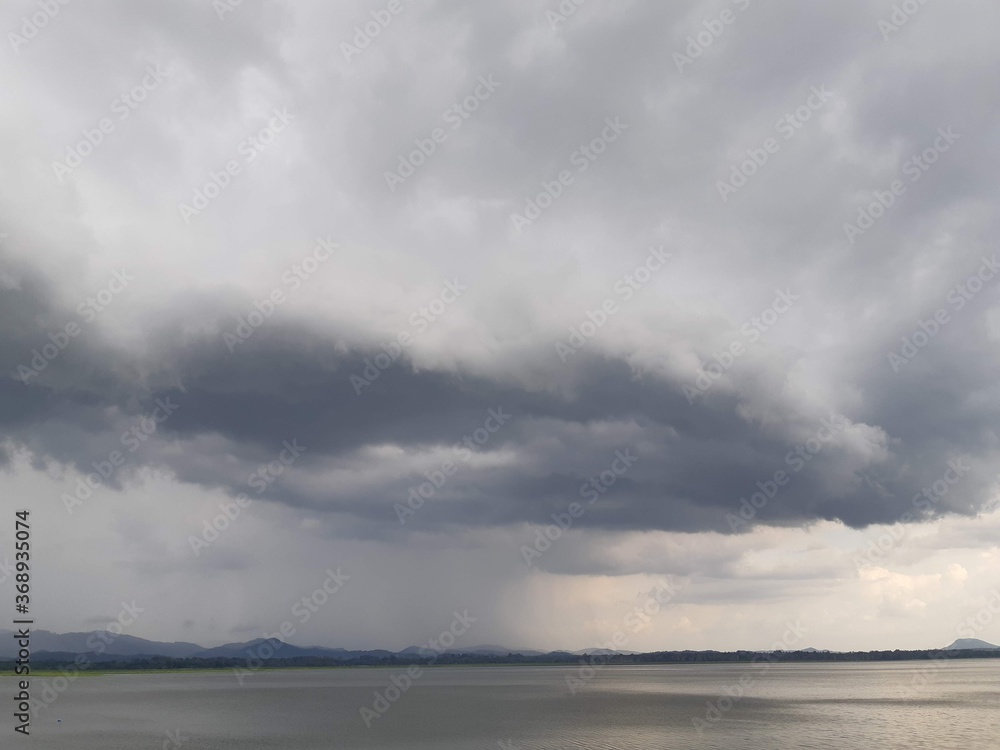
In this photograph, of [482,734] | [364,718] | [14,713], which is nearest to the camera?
[482,734]

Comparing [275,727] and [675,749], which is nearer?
[675,749]

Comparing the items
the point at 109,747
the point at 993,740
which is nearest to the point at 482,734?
the point at 109,747

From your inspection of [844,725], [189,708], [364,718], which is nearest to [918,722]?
[844,725]

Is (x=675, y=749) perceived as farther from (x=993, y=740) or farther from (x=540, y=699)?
(x=540, y=699)

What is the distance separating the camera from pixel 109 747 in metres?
79.2

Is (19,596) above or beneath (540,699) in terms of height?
above

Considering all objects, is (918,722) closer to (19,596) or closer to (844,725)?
(844,725)

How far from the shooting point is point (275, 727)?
9975 centimetres

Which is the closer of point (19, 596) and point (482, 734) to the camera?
point (19, 596)

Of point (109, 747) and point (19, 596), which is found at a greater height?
point (19, 596)

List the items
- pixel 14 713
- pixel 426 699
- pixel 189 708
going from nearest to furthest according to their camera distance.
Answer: pixel 14 713
pixel 189 708
pixel 426 699

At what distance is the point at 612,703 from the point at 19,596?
355 ft

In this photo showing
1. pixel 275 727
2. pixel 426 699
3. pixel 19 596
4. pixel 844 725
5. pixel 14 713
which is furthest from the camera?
pixel 426 699

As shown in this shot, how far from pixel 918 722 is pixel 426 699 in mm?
89198
